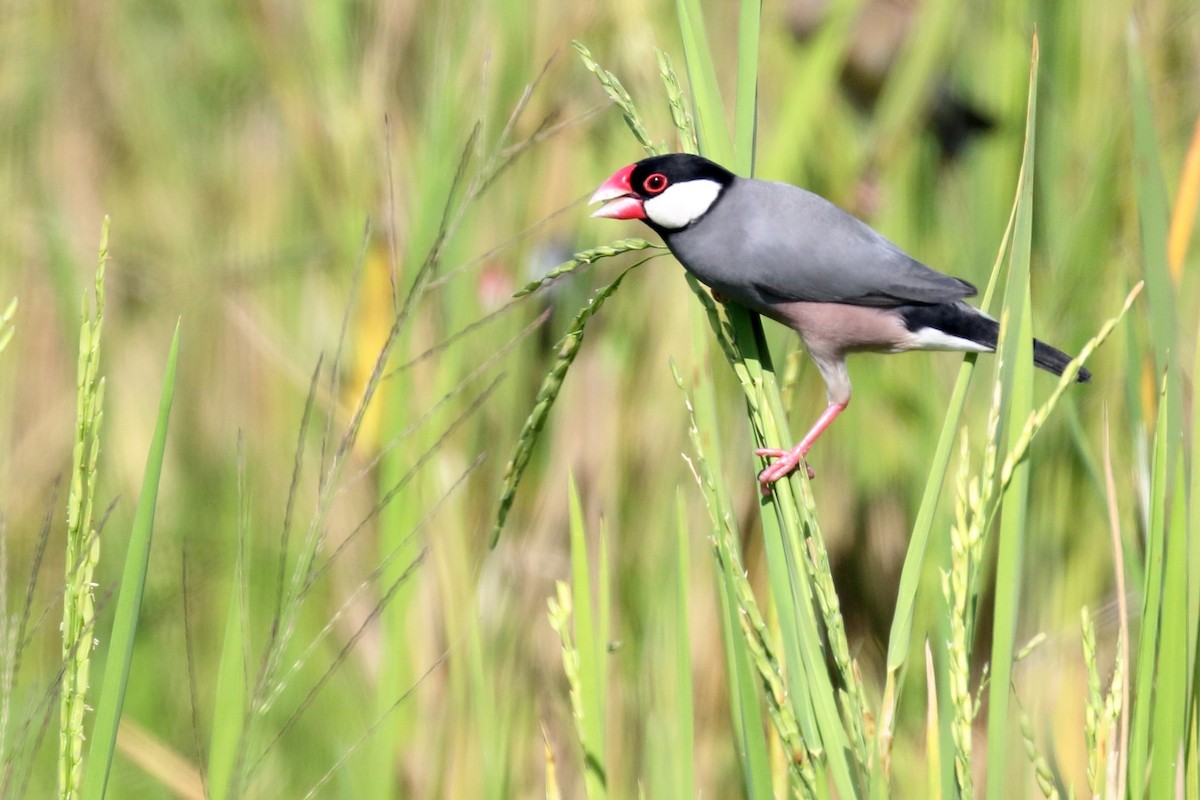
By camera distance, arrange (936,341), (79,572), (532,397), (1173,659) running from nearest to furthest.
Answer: (79,572) < (1173,659) < (936,341) < (532,397)

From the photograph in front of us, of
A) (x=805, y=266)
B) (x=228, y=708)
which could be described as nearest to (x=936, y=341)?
(x=805, y=266)

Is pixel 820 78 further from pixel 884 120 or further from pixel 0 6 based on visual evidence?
pixel 0 6

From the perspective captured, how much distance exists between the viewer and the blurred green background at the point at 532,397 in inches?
64.9

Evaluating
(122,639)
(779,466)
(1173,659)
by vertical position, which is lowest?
(1173,659)

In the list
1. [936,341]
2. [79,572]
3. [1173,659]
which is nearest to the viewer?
[79,572]

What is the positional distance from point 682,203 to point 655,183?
56 millimetres

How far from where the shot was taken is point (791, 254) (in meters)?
1.46

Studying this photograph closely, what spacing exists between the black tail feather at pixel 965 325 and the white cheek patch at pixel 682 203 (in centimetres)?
33

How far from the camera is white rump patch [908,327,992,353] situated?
154 cm

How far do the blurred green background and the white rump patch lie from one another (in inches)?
6.4

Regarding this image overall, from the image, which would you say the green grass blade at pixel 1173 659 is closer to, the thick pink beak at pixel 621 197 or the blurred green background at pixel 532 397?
the blurred green background at pixel 532 397

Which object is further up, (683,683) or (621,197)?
(621,197)

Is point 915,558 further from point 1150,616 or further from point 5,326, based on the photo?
point 5,326

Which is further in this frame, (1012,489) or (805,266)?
(805,266)
